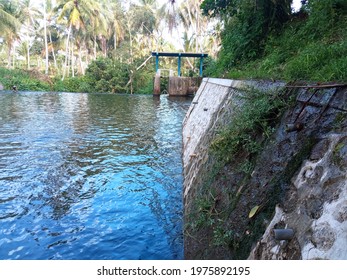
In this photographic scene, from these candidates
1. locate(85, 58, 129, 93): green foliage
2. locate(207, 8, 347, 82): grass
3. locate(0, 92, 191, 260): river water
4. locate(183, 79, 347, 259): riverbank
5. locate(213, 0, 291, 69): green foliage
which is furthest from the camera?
locate(85, 58, 129, 93): green foliage

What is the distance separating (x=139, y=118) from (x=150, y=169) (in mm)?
8206

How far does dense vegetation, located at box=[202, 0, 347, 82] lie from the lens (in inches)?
161

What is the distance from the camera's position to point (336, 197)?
199cm

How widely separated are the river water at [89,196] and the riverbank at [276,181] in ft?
2.58

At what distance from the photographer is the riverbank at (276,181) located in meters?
2.04

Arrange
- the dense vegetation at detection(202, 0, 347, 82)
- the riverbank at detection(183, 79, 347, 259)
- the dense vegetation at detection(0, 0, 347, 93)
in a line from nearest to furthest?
the riverbank at detection(183, 79, 347, 259) → the dense vegetation at detection(202, 0, 347, 82) → the dense vegetation at detection(0, 0, 347, 93)

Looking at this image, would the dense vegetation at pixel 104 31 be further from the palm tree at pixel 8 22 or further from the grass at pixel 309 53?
the grass at pixel 309 53

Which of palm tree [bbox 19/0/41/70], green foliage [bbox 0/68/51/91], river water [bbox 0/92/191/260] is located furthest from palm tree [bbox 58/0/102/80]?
river water [bbox 0/92/191/260]

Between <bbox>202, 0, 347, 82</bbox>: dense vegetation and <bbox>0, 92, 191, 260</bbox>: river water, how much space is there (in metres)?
2.86

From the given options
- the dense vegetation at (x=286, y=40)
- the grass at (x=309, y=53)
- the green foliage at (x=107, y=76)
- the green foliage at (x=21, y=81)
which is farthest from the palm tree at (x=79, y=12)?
the grass at (x=309, y=53)

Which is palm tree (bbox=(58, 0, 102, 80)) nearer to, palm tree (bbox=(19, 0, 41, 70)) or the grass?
palm tree (bbox=(19, 0, 41, 70))

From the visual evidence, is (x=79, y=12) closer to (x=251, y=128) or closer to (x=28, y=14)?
(x=28, y=14)

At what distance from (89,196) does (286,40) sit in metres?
5.77
